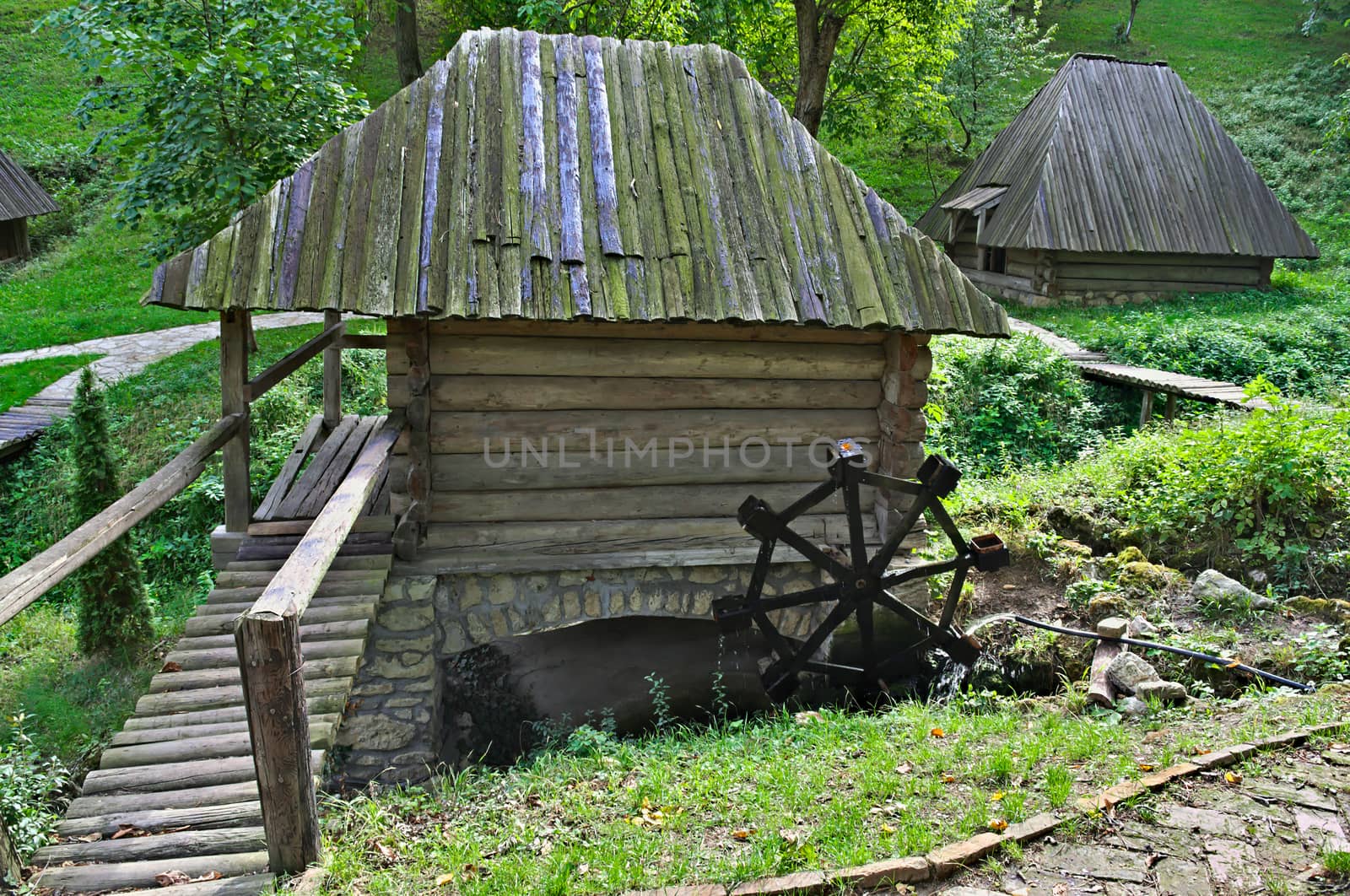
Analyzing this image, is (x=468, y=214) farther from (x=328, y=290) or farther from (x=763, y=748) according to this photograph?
(x=763, y=748)

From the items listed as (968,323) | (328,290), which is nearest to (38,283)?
(328,290)

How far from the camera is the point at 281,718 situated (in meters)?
3.43

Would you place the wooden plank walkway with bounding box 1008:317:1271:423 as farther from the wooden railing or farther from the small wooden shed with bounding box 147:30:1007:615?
the wooden railing

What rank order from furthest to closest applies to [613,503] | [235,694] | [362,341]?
[362,341]
[613,503]
[235,694]

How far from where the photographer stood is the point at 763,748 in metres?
5.08

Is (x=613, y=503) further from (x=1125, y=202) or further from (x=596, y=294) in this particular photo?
(x=1125, y=202)

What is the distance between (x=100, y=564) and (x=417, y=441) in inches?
125

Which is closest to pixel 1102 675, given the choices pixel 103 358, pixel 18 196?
pixel 103 358

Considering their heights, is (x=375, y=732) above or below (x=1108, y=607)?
below

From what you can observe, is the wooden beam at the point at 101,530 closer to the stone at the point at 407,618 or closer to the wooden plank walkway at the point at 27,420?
the stone at the point at 407,618

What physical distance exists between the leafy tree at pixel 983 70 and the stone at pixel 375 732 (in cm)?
2522

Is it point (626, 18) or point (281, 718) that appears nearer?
point (281, 718)

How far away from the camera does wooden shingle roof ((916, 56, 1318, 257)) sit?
17.0 meters

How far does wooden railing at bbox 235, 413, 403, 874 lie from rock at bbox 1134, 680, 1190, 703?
4.63 m
